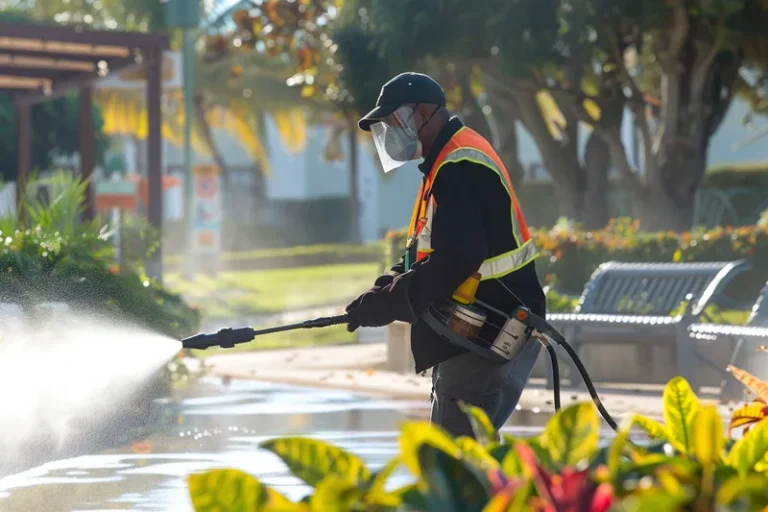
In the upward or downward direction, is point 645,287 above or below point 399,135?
below

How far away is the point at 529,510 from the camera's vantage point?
2092mm

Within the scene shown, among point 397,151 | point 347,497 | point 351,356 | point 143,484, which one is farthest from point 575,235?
point 347,497

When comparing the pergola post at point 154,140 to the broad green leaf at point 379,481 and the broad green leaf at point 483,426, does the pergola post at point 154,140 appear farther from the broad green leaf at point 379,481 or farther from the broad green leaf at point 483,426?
the broad green leaf at point 379,481

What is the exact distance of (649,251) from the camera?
14195mm

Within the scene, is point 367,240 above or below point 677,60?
below

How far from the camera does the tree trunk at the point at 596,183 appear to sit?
20.9 meters

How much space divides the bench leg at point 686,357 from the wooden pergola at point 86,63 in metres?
4.66

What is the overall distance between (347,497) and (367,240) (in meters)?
58.8

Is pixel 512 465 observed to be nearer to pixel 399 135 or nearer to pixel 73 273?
pixel 399 135

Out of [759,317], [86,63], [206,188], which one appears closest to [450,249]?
[759,317]

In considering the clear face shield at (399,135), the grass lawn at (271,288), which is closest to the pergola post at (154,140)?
the grass lawn at (271,288)

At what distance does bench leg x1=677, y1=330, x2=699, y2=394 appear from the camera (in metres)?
10.1

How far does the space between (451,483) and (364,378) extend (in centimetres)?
987

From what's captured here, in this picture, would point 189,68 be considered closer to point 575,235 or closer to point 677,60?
point 677,60
